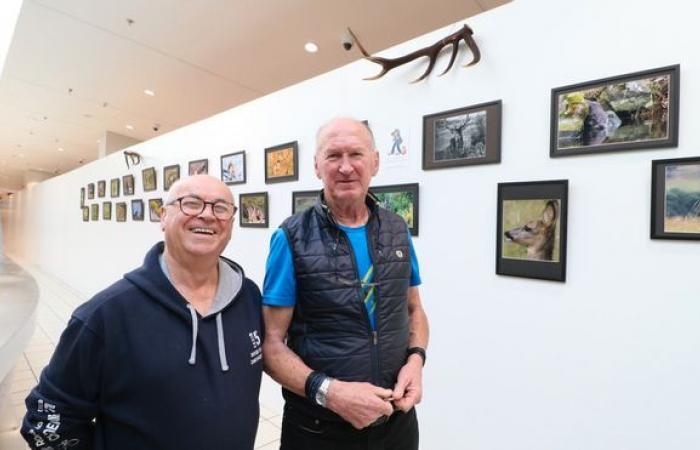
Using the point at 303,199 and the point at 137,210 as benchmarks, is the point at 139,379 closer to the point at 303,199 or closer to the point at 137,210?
the point at 303,199

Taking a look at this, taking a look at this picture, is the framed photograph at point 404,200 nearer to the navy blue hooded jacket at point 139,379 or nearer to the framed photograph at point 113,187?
the navy blue hooded jacket at point 139,379

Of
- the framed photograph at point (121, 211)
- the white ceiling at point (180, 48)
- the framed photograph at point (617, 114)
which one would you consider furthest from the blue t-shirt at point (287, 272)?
the framed photograph at point (121, 211)

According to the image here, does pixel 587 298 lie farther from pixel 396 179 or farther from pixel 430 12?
pixel 430 12

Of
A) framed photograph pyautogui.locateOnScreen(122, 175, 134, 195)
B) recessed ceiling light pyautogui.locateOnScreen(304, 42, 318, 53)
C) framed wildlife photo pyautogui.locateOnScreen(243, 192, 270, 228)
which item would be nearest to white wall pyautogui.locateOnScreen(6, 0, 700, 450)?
framed wildlife photo pyautogui.locateOnScreen(243, 192, 270, 228)

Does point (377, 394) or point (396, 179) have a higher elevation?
point (396, 179)

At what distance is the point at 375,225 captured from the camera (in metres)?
1.22

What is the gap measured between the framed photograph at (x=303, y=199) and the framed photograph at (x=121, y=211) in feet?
13.6

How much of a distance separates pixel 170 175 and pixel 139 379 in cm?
418

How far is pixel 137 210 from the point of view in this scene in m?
5.26

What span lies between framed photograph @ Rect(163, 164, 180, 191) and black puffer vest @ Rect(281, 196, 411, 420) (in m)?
3.79

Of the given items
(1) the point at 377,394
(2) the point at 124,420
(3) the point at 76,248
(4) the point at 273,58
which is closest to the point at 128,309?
(2) the point at 124,420

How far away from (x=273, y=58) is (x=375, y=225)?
4056 millimetres

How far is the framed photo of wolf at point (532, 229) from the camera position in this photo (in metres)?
1.65

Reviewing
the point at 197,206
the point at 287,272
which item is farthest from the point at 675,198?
the point at 197,206
